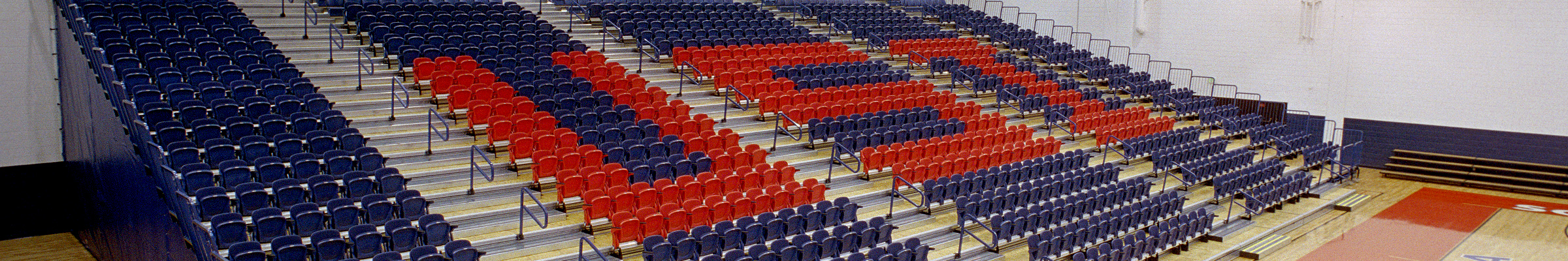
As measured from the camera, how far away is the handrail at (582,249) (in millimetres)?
7695

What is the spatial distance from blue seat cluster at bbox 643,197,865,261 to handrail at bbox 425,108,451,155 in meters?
2.67

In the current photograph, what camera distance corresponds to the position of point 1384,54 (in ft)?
53.3

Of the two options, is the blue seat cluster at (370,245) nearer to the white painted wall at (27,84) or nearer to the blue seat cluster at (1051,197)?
the blue seat cluster at (1051,197)

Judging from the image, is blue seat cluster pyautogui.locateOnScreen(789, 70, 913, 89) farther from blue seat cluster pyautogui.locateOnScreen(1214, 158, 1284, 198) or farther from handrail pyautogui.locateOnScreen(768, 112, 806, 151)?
blue seat cluster pyautogui.locateOnScreen(1214, 158, 1284, 198)

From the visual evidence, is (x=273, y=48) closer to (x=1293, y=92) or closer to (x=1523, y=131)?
(x=1293, y=92)

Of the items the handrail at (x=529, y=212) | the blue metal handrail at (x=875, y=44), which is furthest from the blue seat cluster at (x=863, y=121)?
the handrail at (x=529, y=212)

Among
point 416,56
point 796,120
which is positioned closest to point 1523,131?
point 796,120

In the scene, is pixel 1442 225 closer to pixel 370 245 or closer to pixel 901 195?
pixel 901 195

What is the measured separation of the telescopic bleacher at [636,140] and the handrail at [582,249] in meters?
0.03

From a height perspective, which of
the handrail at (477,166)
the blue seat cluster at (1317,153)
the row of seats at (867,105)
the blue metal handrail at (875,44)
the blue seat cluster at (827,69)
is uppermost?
the blue metal handrail at (875,44)

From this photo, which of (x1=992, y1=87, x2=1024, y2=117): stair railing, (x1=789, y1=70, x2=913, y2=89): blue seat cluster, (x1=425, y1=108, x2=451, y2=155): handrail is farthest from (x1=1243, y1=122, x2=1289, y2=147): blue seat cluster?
(x1=425, y1=108, x2=451, y2=155): handrail

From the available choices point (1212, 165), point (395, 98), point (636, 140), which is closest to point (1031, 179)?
point (1212, 165)

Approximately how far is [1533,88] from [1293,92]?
308 cm

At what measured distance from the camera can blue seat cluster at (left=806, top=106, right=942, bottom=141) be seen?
11.8 meters
